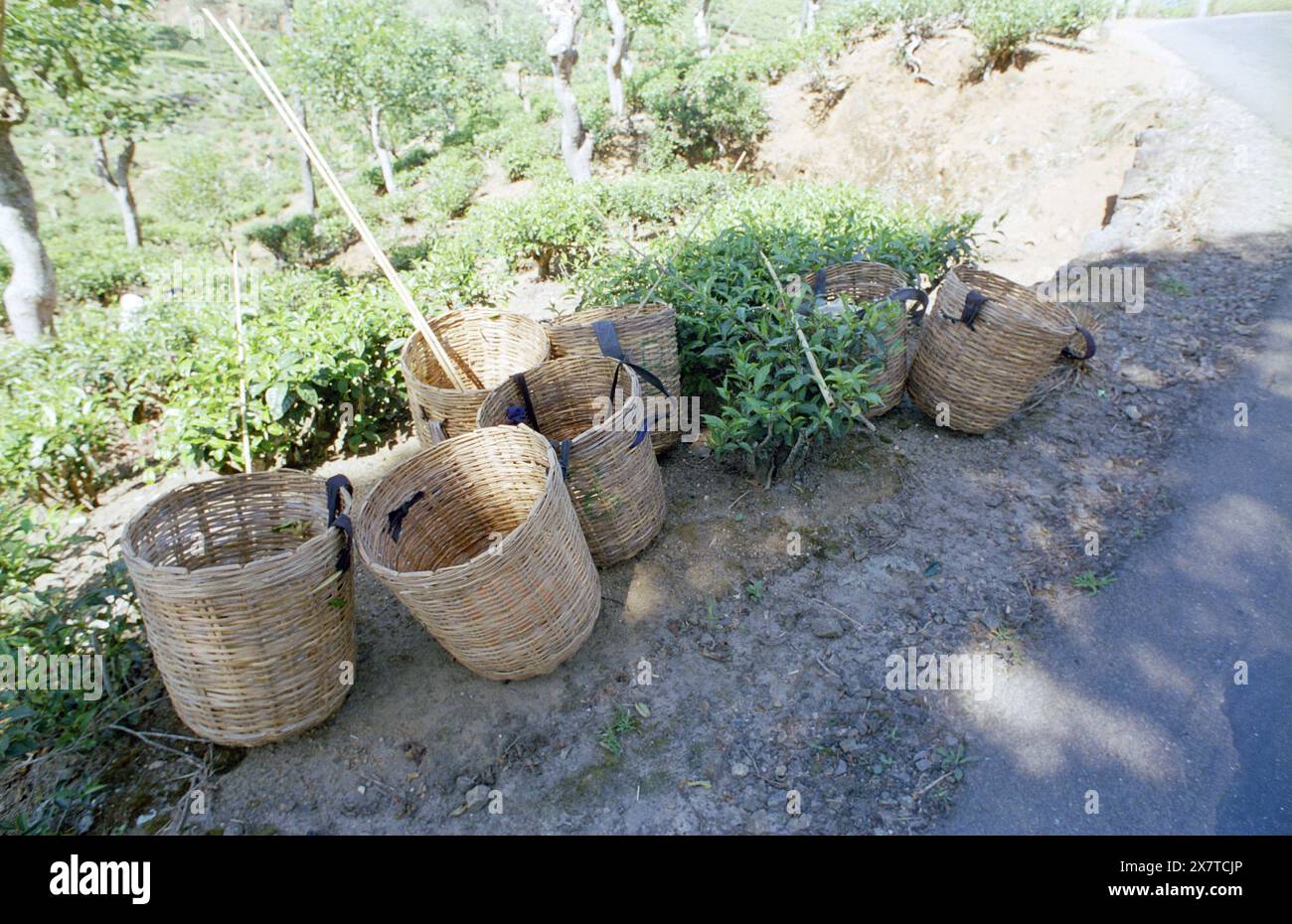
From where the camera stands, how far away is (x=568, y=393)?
354cm

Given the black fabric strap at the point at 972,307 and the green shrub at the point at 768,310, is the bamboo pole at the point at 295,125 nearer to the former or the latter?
the green shrub at the point at 768,310

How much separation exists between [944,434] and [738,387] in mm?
1237

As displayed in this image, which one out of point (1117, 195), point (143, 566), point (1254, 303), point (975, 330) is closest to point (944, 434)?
point (975, 330)

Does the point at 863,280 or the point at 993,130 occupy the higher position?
the point at 863,280

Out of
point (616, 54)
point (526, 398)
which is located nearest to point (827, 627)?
point (526, 398)

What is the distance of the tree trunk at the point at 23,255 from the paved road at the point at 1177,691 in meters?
8.37

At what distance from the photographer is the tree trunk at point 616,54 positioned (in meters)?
12.6

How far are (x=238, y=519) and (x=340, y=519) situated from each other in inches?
33.6

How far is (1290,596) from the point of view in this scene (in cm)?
293

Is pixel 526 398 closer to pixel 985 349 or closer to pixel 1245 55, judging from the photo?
Result: pixel 985 349

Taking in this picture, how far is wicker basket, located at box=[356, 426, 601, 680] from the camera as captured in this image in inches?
91.0

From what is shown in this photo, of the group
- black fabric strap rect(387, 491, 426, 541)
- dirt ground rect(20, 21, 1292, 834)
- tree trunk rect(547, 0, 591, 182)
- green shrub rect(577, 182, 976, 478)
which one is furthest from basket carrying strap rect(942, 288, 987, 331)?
tree trunk rect(547, 0, 591, 182)

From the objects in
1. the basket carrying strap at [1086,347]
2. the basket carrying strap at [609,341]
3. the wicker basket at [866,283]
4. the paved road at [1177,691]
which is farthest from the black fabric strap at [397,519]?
the basket carrying strap at [1086,347]

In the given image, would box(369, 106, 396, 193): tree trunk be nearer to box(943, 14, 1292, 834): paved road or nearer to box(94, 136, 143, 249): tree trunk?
box(94, 136, 143, 249): tree trunk
